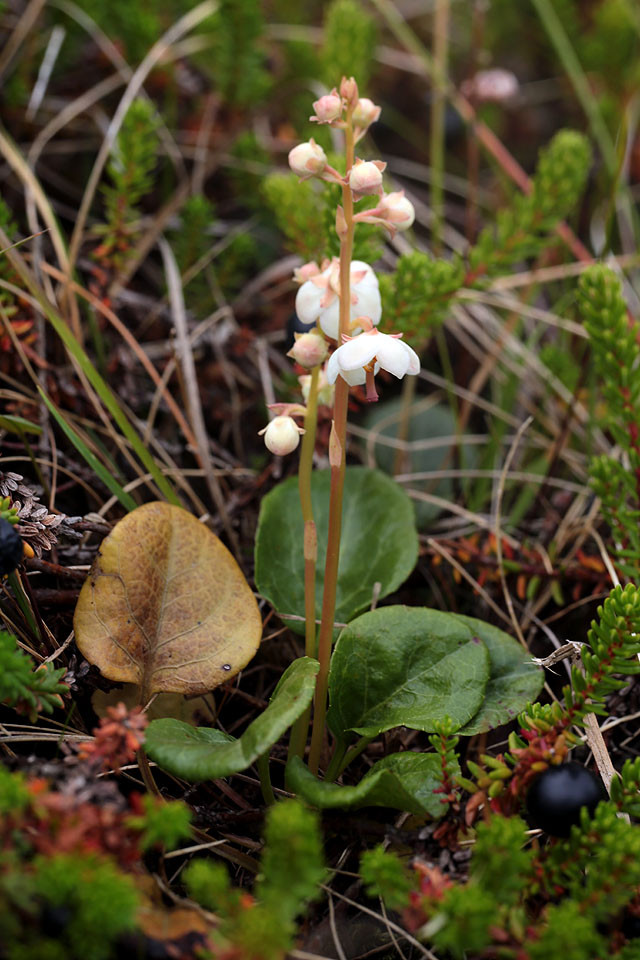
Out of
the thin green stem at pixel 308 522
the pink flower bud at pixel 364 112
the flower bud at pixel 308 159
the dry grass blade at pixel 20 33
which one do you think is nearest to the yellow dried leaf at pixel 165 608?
the thin green stem at pixel 308 522

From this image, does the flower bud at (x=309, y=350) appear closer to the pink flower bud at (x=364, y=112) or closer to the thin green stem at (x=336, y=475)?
the thin green stem at (x=336, y=475)

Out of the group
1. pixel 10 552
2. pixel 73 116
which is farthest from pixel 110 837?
pixel 73 116

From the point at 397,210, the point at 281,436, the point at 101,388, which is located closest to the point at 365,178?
the point at 397,210

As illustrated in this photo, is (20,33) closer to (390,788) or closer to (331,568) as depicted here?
(331,568)

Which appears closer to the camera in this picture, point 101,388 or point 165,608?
point 165,608

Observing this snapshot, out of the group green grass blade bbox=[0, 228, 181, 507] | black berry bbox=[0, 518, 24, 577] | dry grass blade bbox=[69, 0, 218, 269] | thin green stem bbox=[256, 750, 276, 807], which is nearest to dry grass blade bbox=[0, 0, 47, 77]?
dry grass blade bbox=[69, 0, 218, 269]

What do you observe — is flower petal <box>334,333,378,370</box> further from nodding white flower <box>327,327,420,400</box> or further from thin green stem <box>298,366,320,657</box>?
thin green stem <box>298,366,320,657</box>
